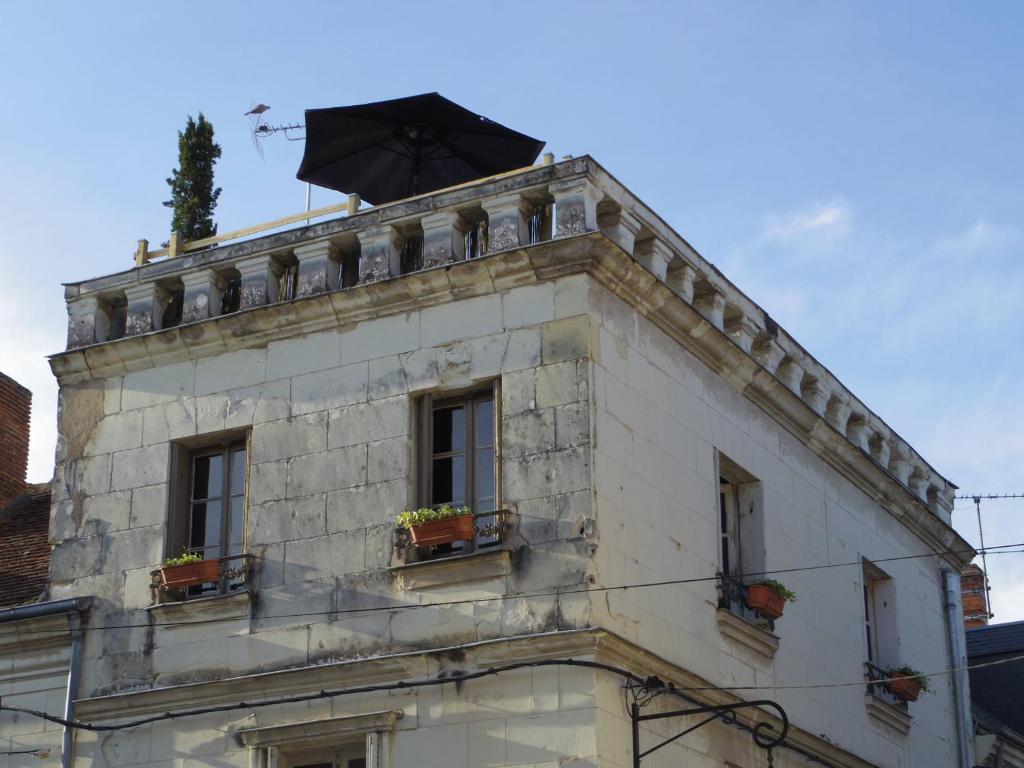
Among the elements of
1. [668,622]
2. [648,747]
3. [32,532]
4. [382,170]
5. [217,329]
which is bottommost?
[648,747]

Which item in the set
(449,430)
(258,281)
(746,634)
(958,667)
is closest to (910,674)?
(958,667)

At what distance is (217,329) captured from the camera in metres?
18.2

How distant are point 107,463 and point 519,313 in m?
4.77

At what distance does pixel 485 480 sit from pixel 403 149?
5.74 metres

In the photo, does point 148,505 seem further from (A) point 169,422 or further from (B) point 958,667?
(B) point 958,667

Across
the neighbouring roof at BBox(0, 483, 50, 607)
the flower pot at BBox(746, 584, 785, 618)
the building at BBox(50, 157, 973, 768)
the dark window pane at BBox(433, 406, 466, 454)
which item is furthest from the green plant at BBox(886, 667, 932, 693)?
the neighbouring roof at BBox(0, 483, 50, 607)

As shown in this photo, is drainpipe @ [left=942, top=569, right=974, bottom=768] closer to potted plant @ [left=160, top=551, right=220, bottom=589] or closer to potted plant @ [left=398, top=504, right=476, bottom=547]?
potted plant @ [left=398, top=504, right=476, bottom=547]

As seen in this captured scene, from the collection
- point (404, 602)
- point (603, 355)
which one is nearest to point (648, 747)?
point (404, 602)

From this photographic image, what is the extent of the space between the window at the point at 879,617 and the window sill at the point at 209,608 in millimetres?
7839

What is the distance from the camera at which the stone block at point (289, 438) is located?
17.4 m

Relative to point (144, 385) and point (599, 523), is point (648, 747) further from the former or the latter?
point (144, 385)

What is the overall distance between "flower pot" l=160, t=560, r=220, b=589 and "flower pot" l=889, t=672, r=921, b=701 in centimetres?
814

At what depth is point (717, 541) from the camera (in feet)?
58.7

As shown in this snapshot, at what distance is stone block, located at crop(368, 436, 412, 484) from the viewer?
1677 centimetres
